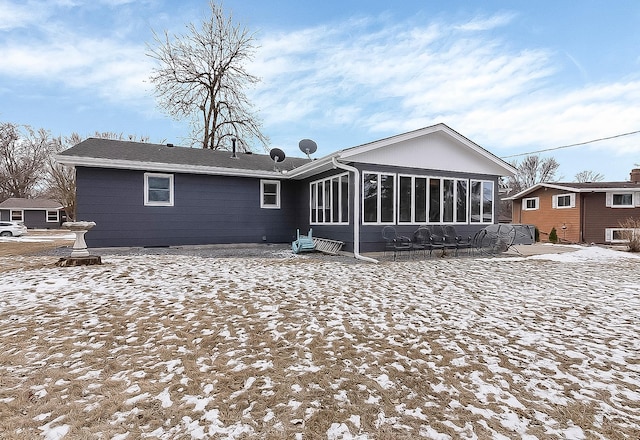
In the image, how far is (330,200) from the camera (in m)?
10.3

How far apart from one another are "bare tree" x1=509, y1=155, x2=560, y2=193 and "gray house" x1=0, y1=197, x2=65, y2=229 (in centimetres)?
5084

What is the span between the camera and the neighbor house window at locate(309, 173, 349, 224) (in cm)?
947

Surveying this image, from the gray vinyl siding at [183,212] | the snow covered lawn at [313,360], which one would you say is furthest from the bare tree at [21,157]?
the snow covered lawn at [313,360]

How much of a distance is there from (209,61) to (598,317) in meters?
21.9

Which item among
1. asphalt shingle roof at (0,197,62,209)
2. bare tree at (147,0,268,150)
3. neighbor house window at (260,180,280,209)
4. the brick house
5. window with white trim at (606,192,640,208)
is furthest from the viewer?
asphalt shingle roof at (0,197,62,209)

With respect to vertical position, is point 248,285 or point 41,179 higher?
point 41,179

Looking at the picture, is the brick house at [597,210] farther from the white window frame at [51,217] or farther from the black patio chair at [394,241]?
the white window frame at [51,217]

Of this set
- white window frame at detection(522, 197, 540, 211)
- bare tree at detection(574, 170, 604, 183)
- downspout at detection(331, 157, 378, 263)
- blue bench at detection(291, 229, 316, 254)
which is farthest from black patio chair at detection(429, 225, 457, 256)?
bare tree at detection(574, 170, 604, 183)

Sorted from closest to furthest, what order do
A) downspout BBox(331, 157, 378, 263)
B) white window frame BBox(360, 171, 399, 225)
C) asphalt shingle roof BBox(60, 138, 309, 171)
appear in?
downspout BBox(331, 157, 378, 263) → white window frame BBox(360, 171, 399, 225) → asphalt shingle roof BBox(60, 138, 309, 171)

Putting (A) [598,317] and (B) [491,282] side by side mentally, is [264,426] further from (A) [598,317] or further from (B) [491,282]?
(B) [491,282]

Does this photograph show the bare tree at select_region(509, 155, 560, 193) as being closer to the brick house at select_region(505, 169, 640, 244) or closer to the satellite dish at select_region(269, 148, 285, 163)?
the brick house at select_region(505, 169, 640, 244)

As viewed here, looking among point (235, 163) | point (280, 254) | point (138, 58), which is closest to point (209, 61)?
point (138, 58)

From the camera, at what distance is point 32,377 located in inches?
99.6

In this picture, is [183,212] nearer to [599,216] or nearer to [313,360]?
[313,360]
